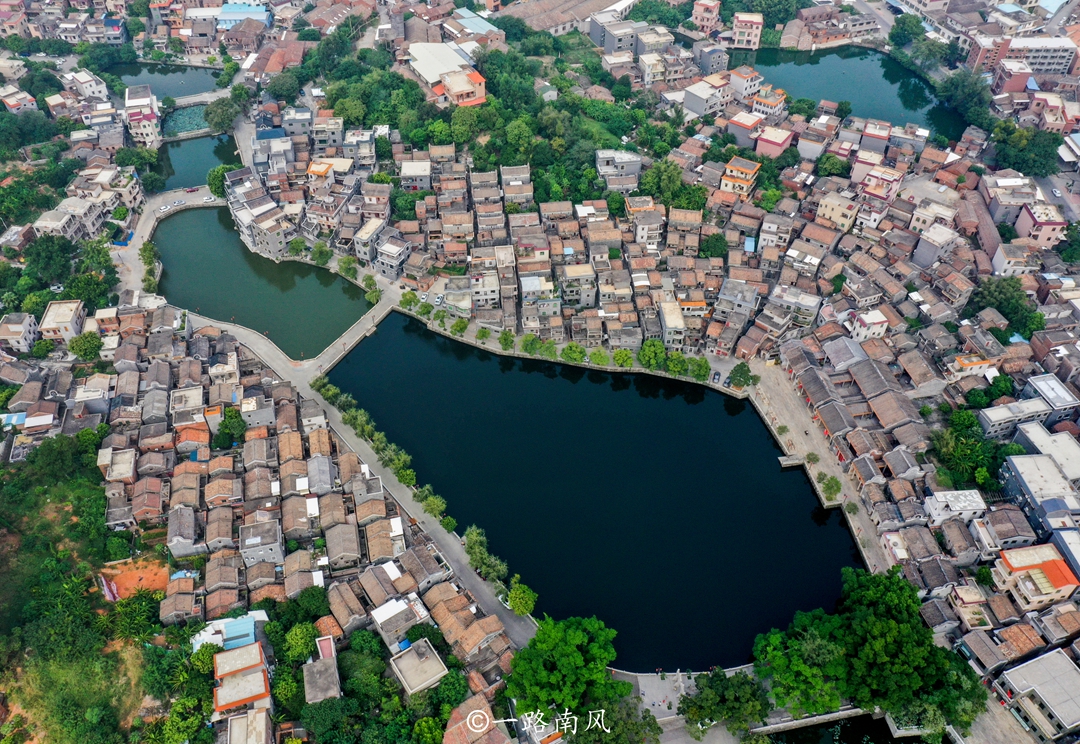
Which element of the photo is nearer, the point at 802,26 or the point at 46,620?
the point at 46,620

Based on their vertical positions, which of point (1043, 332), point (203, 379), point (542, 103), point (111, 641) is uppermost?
point (542, 103)

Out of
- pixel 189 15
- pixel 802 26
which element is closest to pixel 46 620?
Result: pixel 189 15

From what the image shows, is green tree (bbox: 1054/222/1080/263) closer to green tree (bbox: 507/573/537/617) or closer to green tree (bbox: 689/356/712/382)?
green tree (bbox: 689/356/712/382)

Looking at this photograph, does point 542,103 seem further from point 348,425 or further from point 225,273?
Answer: point 348,425

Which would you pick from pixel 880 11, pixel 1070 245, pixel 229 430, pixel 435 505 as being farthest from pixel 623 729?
pixel 880 11

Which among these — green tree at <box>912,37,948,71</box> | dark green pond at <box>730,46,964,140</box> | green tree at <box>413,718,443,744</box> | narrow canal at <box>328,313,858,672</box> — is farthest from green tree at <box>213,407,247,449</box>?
green tree at <box>912,37,948,71</box>
